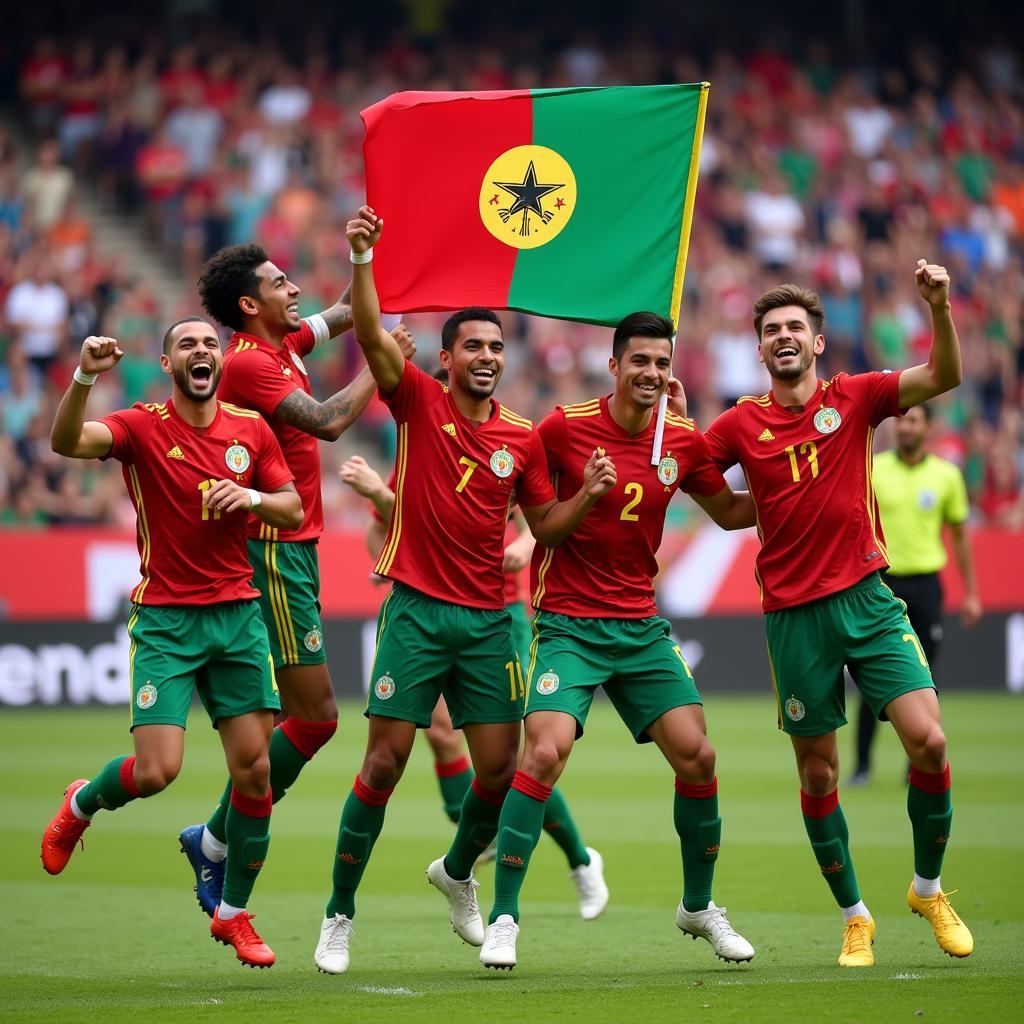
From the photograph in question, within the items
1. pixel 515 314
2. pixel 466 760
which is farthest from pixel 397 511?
pixel 515 314

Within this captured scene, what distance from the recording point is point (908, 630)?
27.6ft

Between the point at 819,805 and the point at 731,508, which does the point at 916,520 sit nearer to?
the point at 731,508

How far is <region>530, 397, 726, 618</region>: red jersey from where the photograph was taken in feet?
27.6

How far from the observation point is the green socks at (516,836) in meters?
7.97

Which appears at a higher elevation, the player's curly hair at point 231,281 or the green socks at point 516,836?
the player's curly hair at point 231,281

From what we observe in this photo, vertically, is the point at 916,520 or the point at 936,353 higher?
the point at 936,353

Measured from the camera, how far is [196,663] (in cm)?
822

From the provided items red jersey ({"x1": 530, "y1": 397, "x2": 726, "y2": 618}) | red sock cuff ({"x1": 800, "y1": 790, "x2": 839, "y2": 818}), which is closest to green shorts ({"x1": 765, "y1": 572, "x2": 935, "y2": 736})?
red sock cuff ({"x1": 800, "y1": 790, "x2": 839, "y2": 818})

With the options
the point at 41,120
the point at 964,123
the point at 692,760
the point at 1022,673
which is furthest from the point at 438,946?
the point at 964,123

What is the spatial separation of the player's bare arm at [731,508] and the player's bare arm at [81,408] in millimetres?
2767

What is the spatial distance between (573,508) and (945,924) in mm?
2429

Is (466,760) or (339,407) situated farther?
(466,760)

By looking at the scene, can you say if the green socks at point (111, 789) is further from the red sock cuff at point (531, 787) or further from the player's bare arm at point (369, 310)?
the player's bare arm at point (369, 310)

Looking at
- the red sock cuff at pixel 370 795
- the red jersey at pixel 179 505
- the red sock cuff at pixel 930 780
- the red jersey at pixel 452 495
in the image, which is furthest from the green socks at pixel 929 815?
the red jersey at pixel 179 505
